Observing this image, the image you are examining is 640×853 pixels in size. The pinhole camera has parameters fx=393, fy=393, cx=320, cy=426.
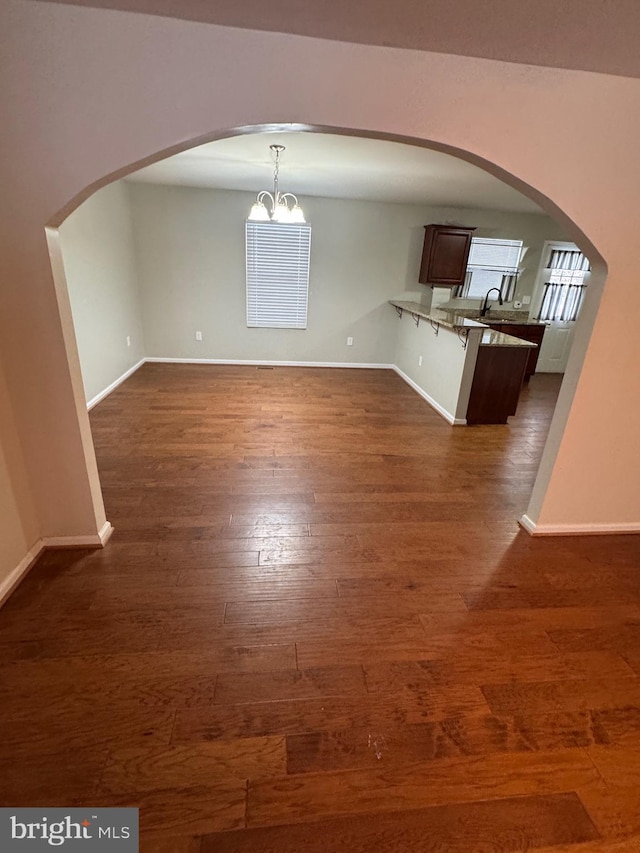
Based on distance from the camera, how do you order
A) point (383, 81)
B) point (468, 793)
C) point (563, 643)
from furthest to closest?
point (563, 643) → point (383, 81) → point (468, 793)

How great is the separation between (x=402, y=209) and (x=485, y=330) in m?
2.59

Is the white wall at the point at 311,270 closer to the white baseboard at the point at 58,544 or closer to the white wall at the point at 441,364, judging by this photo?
the white wall at the point at 441,364

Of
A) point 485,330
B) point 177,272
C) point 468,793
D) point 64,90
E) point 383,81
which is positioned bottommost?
point 468,793

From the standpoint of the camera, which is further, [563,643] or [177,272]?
[177,272]

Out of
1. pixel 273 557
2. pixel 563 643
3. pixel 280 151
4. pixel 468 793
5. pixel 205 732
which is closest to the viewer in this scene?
pixel 468 793

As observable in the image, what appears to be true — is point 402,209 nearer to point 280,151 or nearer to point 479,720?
point 280,151

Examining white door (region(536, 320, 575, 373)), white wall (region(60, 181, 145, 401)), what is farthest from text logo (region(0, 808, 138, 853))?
white door (region(536, 320, 575, 373))

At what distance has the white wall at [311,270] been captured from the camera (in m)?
5.20

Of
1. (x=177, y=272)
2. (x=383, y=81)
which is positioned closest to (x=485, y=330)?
(x=383, y=81)

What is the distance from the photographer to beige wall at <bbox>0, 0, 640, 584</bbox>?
1.40m

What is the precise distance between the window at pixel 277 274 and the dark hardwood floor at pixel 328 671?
344 centimetres

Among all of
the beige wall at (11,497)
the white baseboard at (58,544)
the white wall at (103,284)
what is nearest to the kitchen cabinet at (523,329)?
the white wall at (103,284)

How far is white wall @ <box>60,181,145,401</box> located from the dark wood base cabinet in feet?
12.7

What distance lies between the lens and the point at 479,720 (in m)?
1.41
